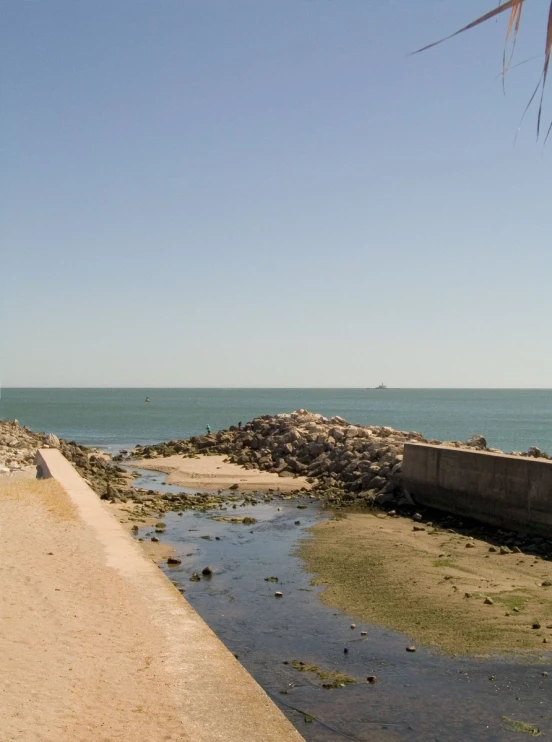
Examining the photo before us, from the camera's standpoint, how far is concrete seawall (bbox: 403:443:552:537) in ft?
43.6

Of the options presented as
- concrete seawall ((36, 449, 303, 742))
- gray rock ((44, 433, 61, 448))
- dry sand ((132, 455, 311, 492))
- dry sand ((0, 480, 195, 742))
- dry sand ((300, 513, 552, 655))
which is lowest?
dry sand ((132, 455, 311, 492))

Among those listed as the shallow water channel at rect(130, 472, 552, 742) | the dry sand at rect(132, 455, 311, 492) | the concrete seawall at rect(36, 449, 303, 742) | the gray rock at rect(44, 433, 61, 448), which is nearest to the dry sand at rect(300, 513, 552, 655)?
the shallow water channel at rect(130, 472, 552, 742)

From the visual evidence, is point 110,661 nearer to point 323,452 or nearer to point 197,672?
point 197,672

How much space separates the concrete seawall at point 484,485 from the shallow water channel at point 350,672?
15.2 ft

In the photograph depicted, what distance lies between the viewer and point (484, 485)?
1490 cm

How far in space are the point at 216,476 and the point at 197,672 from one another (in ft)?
57.3

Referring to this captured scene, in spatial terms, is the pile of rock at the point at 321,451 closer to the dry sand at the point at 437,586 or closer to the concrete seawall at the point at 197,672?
the dry sand at the point at 437,586

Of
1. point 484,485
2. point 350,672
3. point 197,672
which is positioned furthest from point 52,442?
point 197,672

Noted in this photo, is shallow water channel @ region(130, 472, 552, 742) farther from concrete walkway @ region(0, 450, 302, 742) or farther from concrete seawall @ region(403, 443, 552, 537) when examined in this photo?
concrete seawall @ region(403, 443, 552, 537)

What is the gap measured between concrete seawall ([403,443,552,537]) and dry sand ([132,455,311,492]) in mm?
4176

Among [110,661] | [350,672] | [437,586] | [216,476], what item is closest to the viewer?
[110,661]

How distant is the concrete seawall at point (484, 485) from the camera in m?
13.3

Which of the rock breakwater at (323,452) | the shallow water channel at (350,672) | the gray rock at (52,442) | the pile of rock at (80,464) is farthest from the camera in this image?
the gray rock at (52,442)

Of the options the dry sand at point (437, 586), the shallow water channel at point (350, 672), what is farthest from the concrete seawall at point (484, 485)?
the shallow water channel at point (350, 672)
